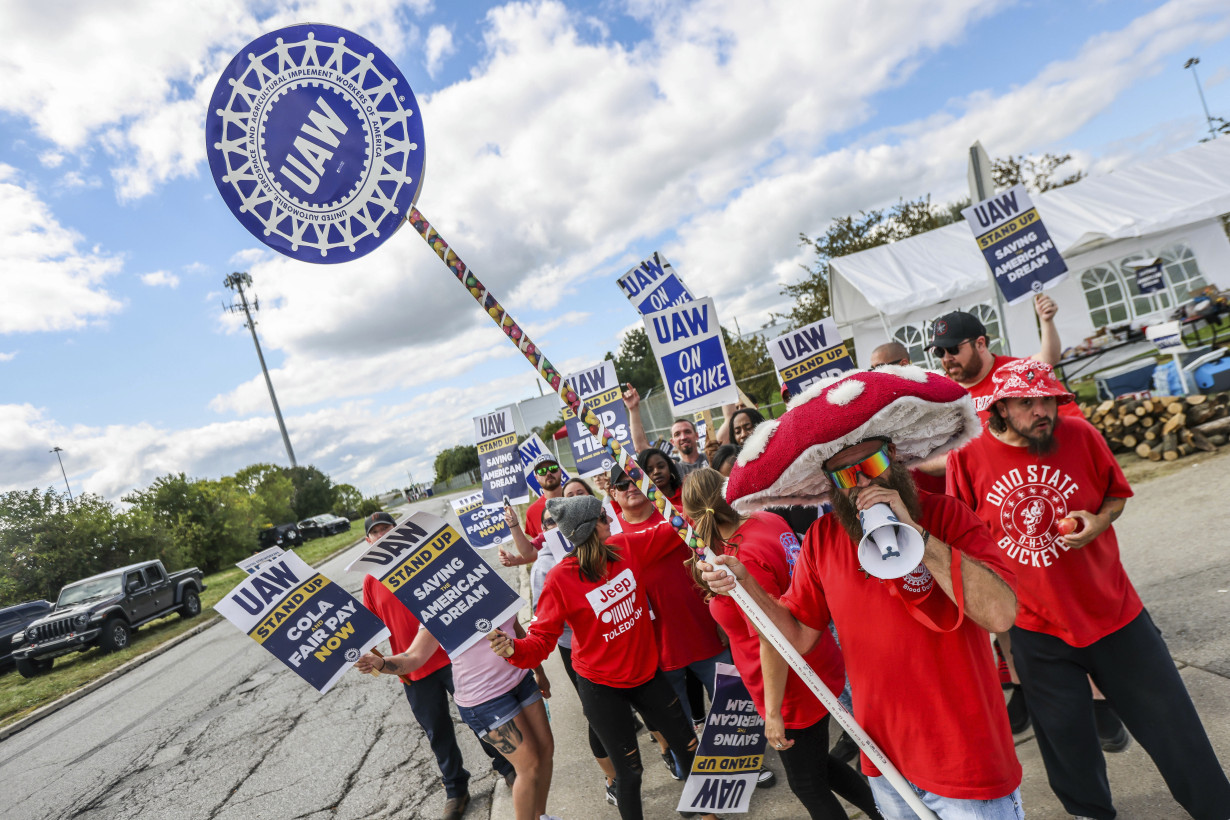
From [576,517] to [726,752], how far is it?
125 cm

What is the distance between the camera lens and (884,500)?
1.67 m

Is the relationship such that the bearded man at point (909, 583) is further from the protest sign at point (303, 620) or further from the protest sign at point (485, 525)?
the protest sign at point (485, 525)

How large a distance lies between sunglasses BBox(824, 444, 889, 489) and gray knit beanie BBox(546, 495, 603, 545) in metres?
1.68

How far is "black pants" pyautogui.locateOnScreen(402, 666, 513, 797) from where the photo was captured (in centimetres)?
428

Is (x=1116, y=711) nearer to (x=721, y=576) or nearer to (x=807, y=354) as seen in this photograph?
(x=721, y=576)

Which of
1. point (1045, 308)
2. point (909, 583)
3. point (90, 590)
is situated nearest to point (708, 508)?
point (909, 583)

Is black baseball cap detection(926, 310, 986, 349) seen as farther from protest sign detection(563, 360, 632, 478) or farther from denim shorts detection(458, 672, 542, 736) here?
protest sign detection(563, 360, 632, 478)

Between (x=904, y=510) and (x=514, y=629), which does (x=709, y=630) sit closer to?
(x=514, y=629)

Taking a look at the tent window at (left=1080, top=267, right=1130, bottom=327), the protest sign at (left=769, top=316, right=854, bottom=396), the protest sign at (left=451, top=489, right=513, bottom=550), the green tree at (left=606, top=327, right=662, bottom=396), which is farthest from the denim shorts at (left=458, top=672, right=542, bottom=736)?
the green tree at (left=606, top=327, right=662, bottom=396)

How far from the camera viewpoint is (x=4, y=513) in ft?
78.8

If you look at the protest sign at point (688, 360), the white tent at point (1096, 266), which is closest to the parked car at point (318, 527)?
the white tent at point (1096, 266)

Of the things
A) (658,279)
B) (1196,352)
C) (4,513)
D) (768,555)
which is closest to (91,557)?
(4,513)

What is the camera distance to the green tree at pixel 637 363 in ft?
161

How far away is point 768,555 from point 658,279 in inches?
144
